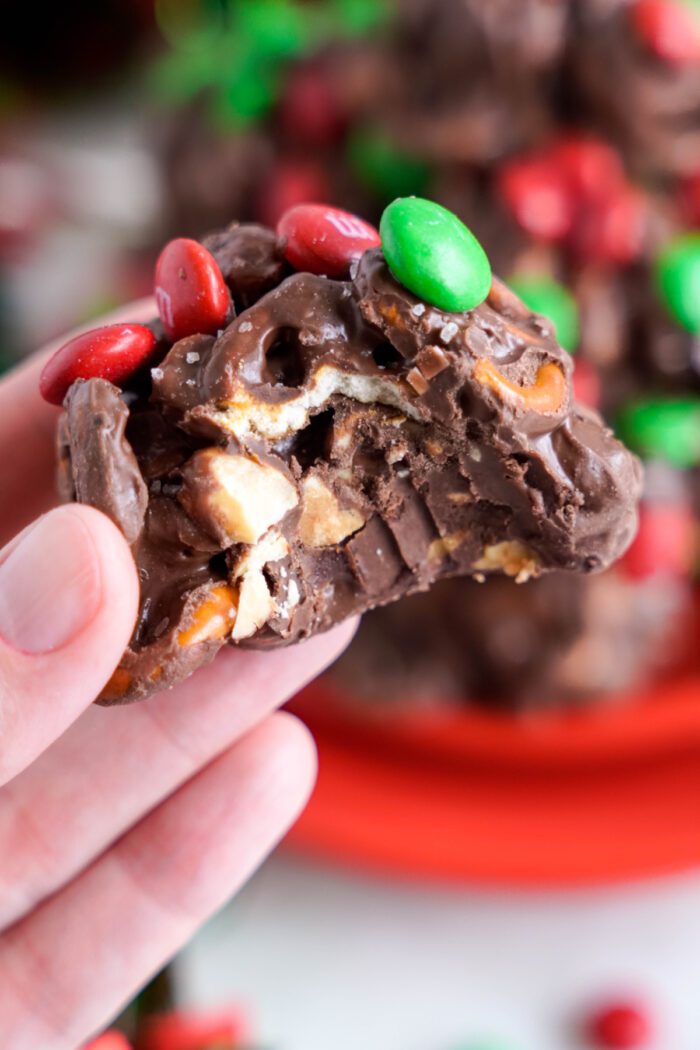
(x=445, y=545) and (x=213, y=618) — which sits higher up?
(x=213, y=618)

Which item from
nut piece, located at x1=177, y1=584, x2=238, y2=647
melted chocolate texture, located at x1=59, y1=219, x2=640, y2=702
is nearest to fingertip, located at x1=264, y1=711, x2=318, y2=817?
melted chocolate texture, located at x1=59, y1=219, x2=640, y2=702

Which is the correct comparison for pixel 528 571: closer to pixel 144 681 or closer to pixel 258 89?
pixel 144 681

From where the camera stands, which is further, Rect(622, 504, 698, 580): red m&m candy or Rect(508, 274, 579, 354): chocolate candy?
Rect(622, 504, 698, 580): red m&m candy

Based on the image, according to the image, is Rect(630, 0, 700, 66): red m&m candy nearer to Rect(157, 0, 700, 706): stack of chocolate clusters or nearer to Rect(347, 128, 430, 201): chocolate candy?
Answer: Rect(157, 0, 700, 706): stack of chocolate clusters

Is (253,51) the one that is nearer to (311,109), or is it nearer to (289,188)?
(311,109)

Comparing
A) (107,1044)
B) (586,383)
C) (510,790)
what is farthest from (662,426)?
(107,1044)

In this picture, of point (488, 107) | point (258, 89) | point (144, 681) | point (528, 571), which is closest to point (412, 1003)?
point (528, 571)
